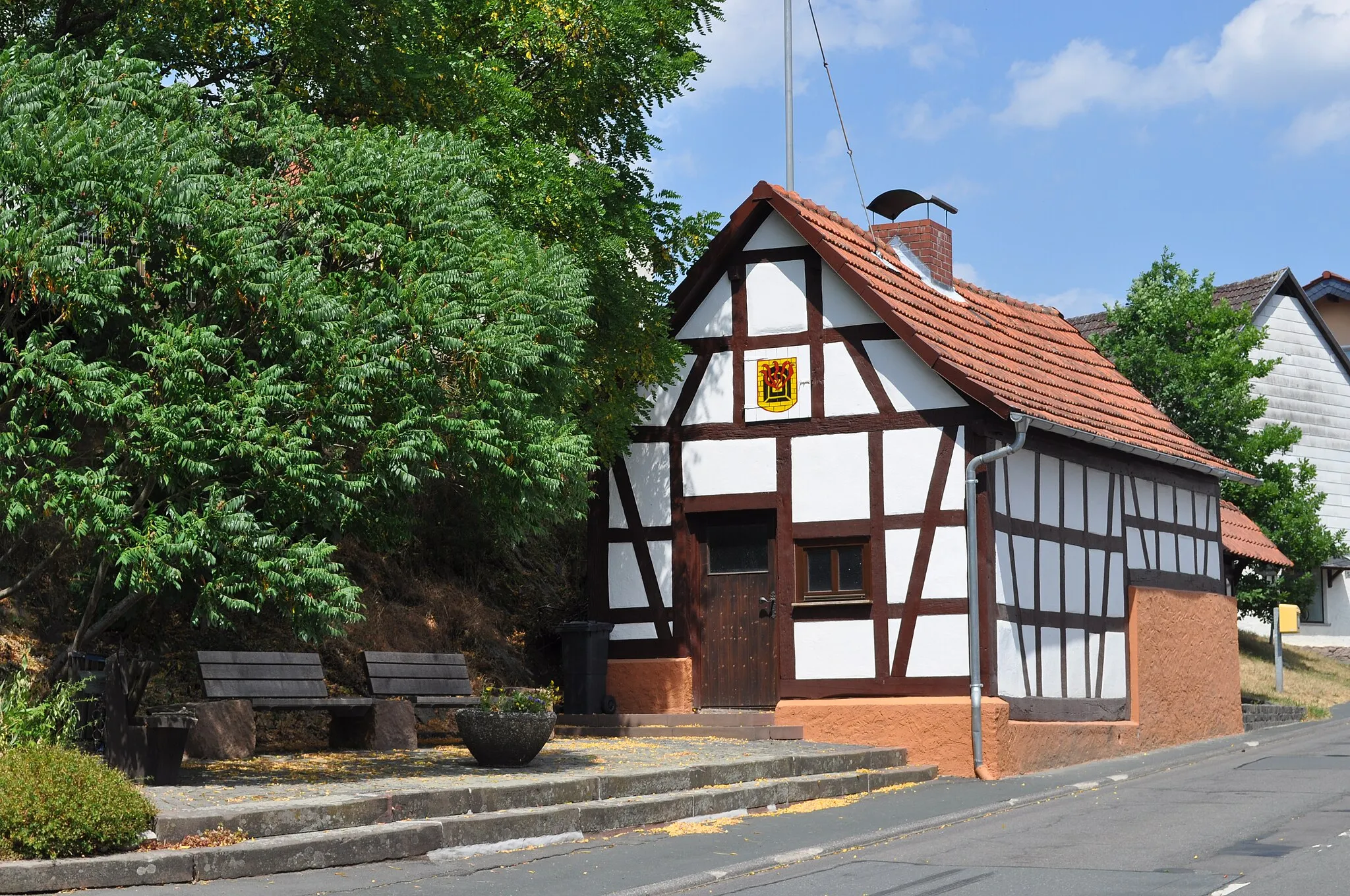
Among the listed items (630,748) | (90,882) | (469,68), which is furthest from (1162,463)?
(90,882)

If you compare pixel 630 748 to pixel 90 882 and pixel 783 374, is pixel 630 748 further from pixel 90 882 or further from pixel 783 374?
pixel 90 882

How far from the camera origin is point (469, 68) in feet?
52.7

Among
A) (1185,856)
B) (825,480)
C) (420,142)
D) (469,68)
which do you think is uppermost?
(469,68)

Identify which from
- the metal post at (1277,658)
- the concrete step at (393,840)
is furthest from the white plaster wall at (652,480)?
the metal post at (1277,658)

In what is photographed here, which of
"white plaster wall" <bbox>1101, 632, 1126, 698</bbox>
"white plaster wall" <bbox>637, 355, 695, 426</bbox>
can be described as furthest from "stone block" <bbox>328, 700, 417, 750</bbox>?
"white plaster wall" <bbox>1101, 632, 1126, 698</bbox>

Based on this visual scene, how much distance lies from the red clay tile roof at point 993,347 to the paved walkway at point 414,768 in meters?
4.59

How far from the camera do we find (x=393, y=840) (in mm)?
9539

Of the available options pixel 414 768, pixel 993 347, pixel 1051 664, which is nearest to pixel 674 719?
pixel 1051 664

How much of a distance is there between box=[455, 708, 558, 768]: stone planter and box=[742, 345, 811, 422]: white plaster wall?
19.3ft

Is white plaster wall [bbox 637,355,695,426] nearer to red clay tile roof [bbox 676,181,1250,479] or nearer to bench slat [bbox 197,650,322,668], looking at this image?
red clay tile roof [bbox 676,181,1250,479]

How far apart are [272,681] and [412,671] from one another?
2031 mm

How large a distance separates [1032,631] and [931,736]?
2.09m

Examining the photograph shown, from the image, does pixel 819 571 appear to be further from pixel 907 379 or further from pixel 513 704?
pixel 513 704

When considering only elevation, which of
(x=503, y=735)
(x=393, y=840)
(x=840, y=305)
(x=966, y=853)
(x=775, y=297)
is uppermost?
(x=775, y=297)
